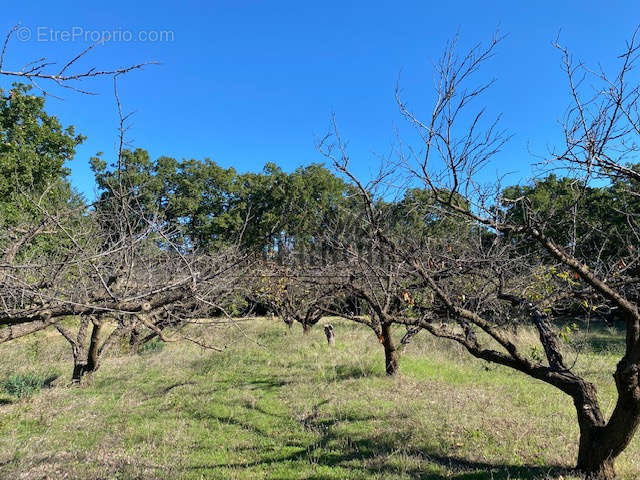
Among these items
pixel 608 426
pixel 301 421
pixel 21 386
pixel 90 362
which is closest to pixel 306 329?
pixel 90 362

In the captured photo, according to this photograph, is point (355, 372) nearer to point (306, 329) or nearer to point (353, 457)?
point (353, 457)

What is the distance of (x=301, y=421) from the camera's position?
617 centimetres

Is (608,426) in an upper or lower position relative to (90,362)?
upper

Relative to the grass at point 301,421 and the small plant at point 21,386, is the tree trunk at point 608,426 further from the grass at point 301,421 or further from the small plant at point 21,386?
the small plant at point 21,386

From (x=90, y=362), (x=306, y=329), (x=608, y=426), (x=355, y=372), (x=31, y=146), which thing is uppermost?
(x=31, y=146)

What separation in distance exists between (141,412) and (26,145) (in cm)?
1486

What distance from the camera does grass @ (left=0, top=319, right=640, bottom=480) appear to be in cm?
453

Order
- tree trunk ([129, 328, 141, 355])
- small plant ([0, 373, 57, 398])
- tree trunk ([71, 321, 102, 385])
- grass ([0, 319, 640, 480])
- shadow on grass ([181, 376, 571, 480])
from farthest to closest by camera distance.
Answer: tree trunk ([129, 328, 141, 355]) → tree trunk ([71, 321, 102, 385]) → small plant ([0, 373, 57, 398]) → grass ([0, 319, 640, 480]) → shadow on grass ([181, 376, 571, 480])

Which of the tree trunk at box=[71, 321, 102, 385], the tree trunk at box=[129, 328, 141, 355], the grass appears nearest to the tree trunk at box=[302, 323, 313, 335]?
the grass

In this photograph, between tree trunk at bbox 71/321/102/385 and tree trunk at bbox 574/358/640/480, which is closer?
tree trunk at bbox 574/358/640/480

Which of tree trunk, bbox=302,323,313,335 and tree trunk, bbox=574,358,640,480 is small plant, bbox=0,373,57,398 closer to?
tree trunk, bbox=302,323,313,335

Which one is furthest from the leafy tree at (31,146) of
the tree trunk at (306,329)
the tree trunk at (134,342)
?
the tree trunk at (306,329)

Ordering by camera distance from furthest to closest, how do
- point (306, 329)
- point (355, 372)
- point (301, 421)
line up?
point (306, 329) → point (355, 372) → point (301, 421)

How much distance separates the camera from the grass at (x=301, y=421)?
4.53 meters
